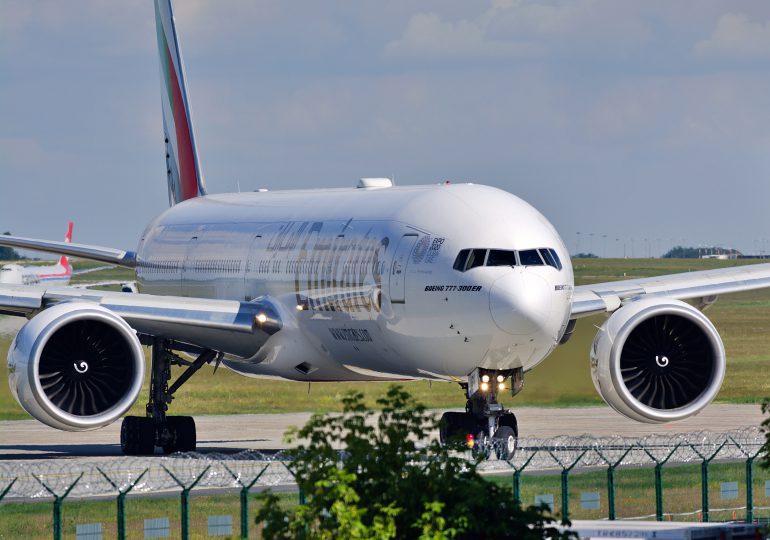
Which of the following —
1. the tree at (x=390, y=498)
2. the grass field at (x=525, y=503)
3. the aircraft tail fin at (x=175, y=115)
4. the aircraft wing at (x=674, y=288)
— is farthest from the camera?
the aircraft tail fin at (x=175, y=115)

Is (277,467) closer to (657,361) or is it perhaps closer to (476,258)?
(476,258)

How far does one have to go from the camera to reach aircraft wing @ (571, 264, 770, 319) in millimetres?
33000

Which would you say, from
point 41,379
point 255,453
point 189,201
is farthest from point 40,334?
point 189,201

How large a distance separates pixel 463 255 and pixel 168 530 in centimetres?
833

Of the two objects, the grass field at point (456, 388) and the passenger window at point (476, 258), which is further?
the grass field at point (456, 388)

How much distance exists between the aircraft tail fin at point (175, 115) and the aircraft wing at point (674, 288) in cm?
1369

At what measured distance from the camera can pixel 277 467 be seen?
92.0 feet

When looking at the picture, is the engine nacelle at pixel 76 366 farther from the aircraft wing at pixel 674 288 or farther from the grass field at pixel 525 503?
the aircraft wing at pixel 674 288

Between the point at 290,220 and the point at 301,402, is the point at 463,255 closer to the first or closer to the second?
the point at 290,220

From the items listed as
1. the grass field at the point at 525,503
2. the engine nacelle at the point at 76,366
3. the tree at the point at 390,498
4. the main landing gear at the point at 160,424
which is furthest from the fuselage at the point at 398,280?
the tree at the point at 390,498

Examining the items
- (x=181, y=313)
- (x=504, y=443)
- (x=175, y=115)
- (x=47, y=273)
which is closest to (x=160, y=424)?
(x=181, y=313)

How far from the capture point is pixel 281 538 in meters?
14.6

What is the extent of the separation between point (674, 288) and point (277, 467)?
998 cm

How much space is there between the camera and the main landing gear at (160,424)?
34.9m
